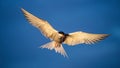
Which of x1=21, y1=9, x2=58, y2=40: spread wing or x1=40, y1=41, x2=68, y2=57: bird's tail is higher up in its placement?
x1=21, y1=9, x2=58, y2=40: spread wing

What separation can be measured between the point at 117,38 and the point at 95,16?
21cm

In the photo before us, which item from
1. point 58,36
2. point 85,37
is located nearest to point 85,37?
point 85,37

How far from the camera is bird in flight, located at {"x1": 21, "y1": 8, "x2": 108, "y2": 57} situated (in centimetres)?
160

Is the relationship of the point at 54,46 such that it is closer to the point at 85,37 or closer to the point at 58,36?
the point at 58,36

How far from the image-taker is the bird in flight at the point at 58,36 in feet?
5.24

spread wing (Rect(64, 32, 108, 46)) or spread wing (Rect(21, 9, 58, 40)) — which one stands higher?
spread wing (Rect(21, 9, 58, 40))

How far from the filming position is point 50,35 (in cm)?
164

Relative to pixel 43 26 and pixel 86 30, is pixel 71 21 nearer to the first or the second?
pixel 86 30

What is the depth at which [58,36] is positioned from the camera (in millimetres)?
1621

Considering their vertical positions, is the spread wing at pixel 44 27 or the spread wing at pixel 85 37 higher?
the spread wing at pixel 44 27

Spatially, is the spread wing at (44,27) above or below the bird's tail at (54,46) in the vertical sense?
above

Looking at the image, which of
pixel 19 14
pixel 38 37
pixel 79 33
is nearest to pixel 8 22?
pixel 19 14

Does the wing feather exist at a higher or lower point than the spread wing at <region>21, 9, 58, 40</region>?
lower
